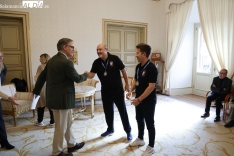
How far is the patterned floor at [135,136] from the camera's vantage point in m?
2.44

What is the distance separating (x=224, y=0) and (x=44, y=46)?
4.41 m

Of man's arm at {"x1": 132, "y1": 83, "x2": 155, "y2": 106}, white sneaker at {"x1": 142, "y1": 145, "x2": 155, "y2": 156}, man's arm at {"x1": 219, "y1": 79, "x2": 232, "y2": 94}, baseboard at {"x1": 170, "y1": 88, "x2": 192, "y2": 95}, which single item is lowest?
white sneaker at {"x1": 142, "y1": 145, "x2": 155, "y2": 156}

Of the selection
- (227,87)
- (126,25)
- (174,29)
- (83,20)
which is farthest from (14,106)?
(174,29)

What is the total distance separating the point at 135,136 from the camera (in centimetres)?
289

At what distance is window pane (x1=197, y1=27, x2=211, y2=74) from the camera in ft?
18.3

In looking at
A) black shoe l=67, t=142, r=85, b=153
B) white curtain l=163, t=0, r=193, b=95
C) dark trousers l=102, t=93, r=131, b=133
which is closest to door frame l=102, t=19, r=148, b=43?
white curtain l=163, t=0, r=193, b=95

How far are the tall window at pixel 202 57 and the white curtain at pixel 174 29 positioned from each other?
99 centimetres

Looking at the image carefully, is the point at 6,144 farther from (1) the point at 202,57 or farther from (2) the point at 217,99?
(1) the point at 202,57

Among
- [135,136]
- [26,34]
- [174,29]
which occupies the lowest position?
[135,136]

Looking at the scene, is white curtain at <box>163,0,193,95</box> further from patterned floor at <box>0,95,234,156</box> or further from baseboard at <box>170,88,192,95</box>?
patterned floor at <box>0,95,234,156</box>

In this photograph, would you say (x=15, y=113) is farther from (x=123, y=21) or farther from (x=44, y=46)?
(x=123, y=21)

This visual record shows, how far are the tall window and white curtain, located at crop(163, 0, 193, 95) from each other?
0.99 metres

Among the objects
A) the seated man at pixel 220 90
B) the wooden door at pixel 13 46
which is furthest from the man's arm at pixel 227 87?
the wooden door at pixel 13 46

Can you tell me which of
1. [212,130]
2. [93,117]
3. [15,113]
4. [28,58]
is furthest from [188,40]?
[15,113]
